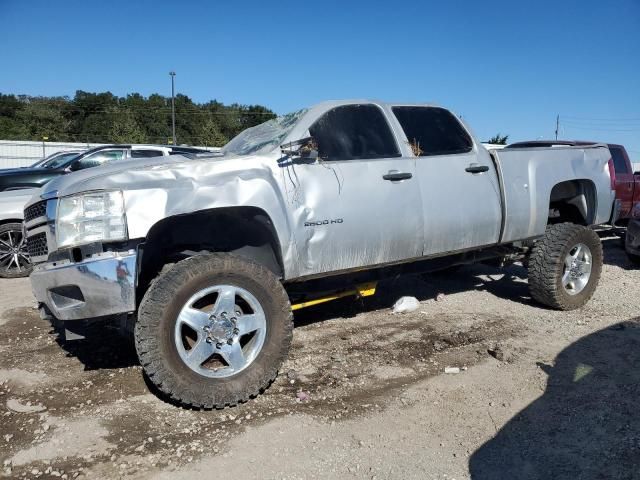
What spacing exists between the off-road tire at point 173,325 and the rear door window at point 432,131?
188 cm

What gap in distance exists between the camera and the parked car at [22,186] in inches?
288

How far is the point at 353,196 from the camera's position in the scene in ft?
13.2

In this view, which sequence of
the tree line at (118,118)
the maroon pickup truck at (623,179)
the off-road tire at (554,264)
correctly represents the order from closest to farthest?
1. the off-road tire at (554,264)
2. the maroon pickup truck at (623,179)
3. the tree line at (118,118)

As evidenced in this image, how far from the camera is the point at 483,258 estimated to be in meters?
5.29

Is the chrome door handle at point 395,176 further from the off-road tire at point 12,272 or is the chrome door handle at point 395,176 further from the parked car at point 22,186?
the off-road tire at point 12,272

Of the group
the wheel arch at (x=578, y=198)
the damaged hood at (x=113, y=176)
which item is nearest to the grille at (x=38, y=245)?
the damaged hood at (x=113, y=176)

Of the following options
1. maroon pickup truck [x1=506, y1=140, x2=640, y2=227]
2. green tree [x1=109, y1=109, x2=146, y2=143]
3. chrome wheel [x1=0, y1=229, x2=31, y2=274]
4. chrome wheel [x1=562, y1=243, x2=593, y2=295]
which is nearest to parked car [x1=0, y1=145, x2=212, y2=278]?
chrome wheel [x1=0, y1=229, x2=31, y2=274]

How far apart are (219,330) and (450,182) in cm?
236

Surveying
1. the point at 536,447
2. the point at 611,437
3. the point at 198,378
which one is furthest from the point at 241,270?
the point at 611,437

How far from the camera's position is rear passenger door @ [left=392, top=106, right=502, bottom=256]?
4.47 metres

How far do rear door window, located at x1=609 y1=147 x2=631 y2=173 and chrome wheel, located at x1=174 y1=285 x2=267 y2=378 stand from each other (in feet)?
30.7

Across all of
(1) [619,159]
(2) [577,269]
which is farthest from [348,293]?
(1) [619,159]

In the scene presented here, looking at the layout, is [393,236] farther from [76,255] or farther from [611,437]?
[76,255]

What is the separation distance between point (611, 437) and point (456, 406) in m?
0.87
